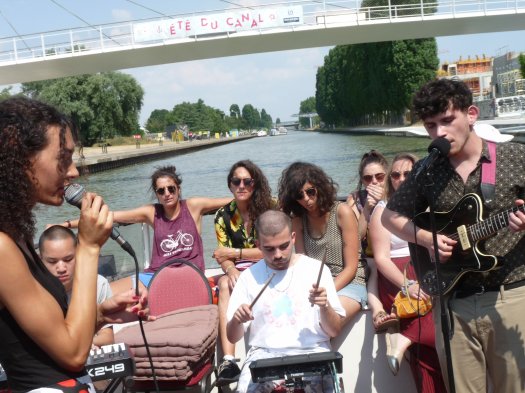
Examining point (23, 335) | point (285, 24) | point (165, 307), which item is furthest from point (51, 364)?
point (285, 24)

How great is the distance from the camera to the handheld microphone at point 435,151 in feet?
8.61

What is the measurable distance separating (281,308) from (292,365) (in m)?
0.55

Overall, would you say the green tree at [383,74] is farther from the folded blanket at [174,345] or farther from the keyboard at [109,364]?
the keyboard at [109,364]

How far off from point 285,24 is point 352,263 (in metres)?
29.5

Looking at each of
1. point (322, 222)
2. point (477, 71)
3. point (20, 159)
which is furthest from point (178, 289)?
point (477, 71)

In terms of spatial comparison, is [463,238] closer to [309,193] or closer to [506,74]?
[309,193]

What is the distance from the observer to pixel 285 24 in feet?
106

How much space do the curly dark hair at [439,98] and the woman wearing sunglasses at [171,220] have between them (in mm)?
2616

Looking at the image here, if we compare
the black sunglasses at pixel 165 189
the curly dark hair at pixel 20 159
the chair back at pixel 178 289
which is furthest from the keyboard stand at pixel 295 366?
the black sunglasses at pixel 165 189

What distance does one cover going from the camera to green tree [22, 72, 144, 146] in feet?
174

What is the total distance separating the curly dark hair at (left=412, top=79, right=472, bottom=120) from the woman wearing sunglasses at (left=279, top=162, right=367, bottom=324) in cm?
139

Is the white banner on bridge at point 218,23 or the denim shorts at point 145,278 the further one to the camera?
the white banner on bridge at point 218,23

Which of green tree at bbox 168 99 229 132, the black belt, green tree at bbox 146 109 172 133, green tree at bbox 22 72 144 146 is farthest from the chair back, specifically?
green tree at bbox 168 99 229 132

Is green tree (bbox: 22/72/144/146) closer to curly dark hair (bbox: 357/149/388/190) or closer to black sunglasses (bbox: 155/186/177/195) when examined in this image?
black sunglasses (bbox: 155/186/177/195)
